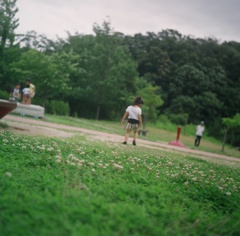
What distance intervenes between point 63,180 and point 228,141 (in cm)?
3423

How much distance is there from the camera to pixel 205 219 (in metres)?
3.44

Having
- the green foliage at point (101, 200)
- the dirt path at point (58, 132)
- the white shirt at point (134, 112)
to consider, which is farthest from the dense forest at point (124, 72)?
the green foliage at point (101, 200)

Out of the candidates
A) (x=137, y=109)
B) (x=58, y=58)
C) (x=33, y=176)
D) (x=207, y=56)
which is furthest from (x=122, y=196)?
(x=207, y=56)

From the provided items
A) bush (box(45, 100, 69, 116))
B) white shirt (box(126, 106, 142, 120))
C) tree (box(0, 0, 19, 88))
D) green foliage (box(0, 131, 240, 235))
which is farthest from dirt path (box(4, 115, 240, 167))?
tree (box(0, 0, 19, 88))

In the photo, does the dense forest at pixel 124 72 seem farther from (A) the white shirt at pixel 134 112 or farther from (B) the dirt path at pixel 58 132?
(A) the white shirt at pixel 134 112

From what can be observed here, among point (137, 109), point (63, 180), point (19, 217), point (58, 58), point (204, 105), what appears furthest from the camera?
point (204, 105)

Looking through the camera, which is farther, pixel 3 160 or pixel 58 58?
pixel 58 58

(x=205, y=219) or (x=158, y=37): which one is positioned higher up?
(x=158, y=37)

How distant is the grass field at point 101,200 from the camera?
2.55 m

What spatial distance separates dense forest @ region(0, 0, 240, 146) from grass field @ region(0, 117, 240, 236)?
17327mm

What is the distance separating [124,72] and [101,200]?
29.6 metres

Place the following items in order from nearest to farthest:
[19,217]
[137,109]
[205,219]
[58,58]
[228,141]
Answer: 1. [19,217]
2. [205,219]
3. [137,109]
4. [58,58]
5. [228,141]

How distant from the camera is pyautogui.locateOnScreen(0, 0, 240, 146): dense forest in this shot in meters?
24.6

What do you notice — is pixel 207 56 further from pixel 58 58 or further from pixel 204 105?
pixel 58 58
